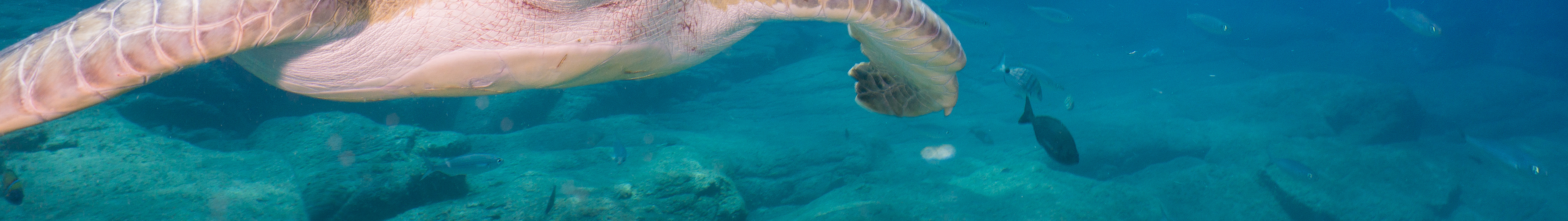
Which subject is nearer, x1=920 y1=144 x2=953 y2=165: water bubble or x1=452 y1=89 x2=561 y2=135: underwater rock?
x1=920 y1=144 x2=953 y2=165: water bubble

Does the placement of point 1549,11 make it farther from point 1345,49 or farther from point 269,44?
point 269,44

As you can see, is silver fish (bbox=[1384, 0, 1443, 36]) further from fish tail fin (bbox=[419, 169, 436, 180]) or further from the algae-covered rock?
fish tail fin (bbox=[419, 169, 436, 180])

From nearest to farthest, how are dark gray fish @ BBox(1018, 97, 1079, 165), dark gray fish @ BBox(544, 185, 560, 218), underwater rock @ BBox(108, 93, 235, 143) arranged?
dark gray fish @ BBox(1018, 97, 1079, 165) → dark gray fish @ BBox(544, 185, 560, 218) → underwater rock @ BBox(108, 93, 235, 143)

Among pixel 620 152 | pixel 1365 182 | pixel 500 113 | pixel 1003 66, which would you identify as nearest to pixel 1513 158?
pixel 1365 182

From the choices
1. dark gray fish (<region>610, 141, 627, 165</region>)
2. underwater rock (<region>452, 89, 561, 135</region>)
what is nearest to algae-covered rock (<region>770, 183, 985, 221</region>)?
dark gray fish (<region>610, 141, 627, 165</region>)

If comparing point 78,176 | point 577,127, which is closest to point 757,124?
point 577,127

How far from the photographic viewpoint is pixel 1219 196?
19.9 ft

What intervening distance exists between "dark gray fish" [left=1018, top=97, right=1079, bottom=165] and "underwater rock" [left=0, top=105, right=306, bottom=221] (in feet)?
15.9

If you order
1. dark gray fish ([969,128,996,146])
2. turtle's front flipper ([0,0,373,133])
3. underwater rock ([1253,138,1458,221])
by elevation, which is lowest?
dark gray fish ([969,128,996,146])

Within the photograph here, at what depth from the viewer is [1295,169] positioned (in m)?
5.74

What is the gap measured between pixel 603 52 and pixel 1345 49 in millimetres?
30573

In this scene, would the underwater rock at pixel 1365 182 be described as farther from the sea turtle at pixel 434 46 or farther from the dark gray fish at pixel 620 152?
the dark gray fish at pixel 620 152

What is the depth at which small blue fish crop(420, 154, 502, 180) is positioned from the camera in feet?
12.8

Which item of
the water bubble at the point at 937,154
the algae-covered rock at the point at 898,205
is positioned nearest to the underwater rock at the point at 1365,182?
the water bubble at the point at 937,154
